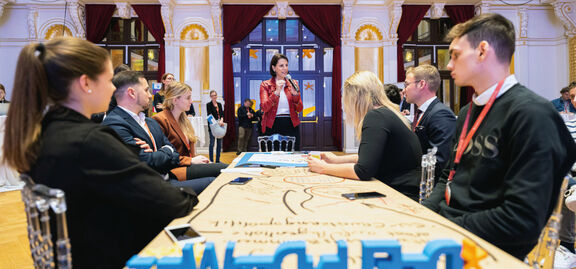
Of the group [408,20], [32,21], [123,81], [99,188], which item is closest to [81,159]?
[99,188]

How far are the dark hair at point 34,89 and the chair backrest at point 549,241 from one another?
4.17 feet

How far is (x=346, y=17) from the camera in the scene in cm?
774

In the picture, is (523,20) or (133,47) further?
(133,47)

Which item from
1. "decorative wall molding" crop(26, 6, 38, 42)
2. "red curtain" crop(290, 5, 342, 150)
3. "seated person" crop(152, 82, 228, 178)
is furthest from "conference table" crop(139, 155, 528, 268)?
"decorative wall molding" crop(26, 6, 38, 42)

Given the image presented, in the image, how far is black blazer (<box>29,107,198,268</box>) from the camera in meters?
0.87

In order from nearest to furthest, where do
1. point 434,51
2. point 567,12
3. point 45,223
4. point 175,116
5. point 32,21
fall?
point 45,223 < point 175,116 < point 567,12 < point 32,21 < point 434,51

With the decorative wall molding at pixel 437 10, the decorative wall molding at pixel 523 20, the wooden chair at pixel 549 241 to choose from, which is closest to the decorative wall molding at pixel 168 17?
the decorative wall molding at pixel 437 10

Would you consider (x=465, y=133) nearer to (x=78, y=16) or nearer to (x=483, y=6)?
(x=483, y=6)

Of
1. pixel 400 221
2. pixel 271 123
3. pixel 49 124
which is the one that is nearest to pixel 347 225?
pixel 400 221

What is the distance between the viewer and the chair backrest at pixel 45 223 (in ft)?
2.36

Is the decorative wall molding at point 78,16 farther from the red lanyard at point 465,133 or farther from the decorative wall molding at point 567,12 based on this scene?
the decorative wall molding at point 567,12

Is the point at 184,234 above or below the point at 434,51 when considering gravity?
below

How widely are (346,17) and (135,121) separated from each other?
6.44m

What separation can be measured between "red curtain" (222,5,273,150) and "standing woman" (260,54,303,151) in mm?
4653
